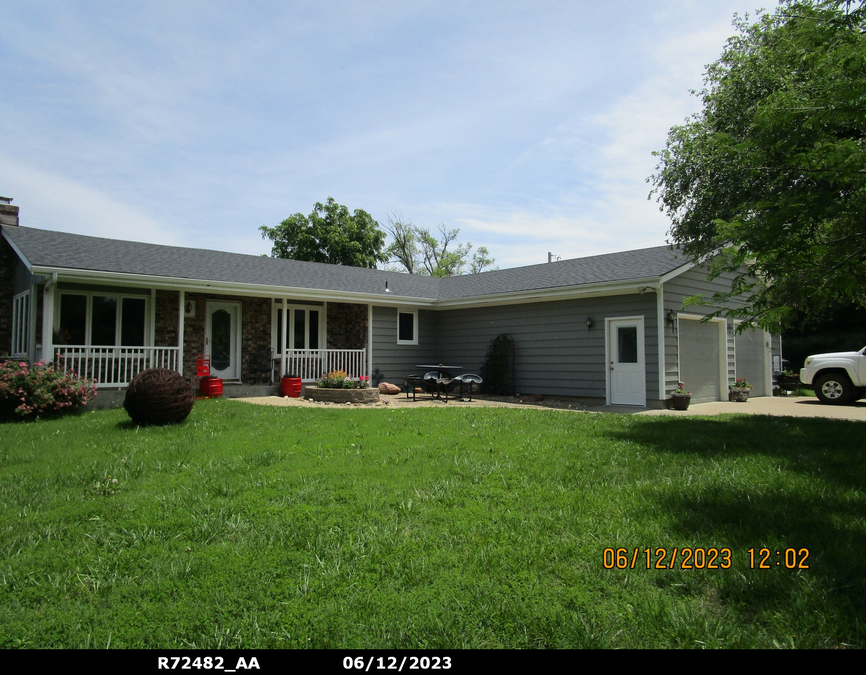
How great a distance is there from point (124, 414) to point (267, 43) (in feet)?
23.7

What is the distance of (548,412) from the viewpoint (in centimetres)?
999

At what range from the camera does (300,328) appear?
1569 cm

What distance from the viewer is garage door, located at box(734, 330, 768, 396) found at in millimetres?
15258

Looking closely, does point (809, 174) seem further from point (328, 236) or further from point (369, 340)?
point (328, 236)

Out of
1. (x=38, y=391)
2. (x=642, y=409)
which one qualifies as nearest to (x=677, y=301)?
(x=642, y=409)

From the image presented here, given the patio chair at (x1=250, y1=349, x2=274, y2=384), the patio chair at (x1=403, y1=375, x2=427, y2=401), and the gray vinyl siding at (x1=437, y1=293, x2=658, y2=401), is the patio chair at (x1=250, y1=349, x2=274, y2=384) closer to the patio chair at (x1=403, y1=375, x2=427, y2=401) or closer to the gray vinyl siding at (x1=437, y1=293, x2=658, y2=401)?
the patio chair at (x1=403, y1=375, x2=427, y2=401)

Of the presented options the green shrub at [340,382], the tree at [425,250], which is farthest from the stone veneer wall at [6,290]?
the tree at [425,250]

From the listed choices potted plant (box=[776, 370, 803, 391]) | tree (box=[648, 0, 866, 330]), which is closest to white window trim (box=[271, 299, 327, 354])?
tree (box=[648, 0, 866, 330])

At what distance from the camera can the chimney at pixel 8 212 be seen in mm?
13531

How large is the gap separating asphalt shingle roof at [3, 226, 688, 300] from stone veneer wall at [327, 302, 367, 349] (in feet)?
2.50

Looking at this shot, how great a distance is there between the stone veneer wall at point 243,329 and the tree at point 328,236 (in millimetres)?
17448

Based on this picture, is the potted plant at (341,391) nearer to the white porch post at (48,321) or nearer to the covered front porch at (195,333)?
the covered front porch at (195,333)

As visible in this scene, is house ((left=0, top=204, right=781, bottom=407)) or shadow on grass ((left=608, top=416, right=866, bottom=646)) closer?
shadow on grass ((left=608, top=416, right=866, bottom=646))
